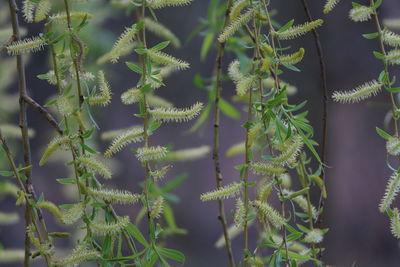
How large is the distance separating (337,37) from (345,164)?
0.41 metres

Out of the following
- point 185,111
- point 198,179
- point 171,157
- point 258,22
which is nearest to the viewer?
point 185,111

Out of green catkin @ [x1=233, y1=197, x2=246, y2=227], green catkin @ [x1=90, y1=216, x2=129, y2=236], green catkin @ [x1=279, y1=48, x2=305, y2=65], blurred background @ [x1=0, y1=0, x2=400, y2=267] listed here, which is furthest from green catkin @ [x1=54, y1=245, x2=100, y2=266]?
blurred background @ [x1=0, y1=0, x2=400, y2=267]

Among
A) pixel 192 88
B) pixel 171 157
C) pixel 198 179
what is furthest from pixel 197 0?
pixel 171 157

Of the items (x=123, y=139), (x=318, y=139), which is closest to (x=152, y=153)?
(x=123, y=139)

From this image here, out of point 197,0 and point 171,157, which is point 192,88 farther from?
point 171,157

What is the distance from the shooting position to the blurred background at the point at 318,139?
1.68m

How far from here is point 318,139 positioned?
1751 mm

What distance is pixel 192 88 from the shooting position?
1.77 metres

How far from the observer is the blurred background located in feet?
5.51

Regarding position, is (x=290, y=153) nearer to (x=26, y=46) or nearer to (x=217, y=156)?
(x=217, y=156)

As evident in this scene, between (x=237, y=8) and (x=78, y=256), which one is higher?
(x=237, y=8)

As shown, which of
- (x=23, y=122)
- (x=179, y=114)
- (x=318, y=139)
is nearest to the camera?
(x=179, y=114)

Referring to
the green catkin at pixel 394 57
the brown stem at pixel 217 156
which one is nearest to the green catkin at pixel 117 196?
the brown stem at pixel 217 156

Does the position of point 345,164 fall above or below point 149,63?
below
